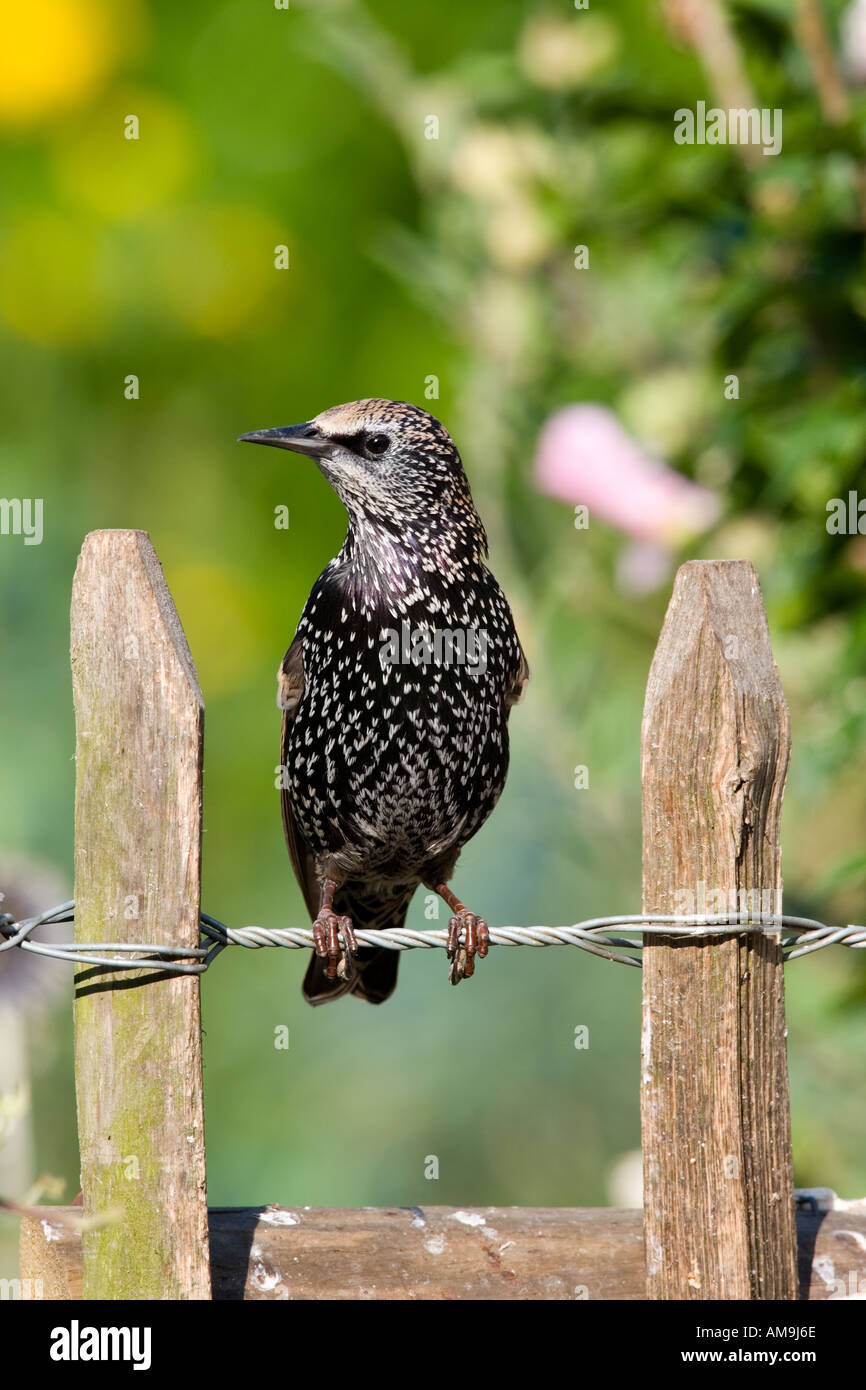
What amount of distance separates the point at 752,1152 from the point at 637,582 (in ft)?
5.63

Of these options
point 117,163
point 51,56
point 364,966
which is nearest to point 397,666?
point 364,966

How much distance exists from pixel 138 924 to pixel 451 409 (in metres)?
4.67

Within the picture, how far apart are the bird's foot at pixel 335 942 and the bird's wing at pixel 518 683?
524mm

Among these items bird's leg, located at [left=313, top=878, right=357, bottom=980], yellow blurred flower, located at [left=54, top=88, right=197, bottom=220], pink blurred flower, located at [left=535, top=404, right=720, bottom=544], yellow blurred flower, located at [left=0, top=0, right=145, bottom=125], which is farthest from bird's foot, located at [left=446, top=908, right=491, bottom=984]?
yellow blurred flower, located at [left=0, top=0, right=145, bottom=125]

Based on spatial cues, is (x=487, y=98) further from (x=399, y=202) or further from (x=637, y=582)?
(x=399, y=202)

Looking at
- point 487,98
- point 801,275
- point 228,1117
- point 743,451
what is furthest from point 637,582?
point 228,1117

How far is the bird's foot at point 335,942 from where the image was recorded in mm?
2632

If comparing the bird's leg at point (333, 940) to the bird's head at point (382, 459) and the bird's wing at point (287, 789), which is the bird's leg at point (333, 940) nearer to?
the bird's wing at point (287, 789)

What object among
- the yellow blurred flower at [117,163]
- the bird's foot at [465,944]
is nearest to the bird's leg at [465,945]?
the bird's foot at [465,944]

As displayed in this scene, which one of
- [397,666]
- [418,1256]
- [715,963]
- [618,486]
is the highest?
[618,486]

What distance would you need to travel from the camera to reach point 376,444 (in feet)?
9.11

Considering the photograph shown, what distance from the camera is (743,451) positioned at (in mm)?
3275

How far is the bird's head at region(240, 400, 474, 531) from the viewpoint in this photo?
275 cm

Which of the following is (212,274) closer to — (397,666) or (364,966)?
(364,966)
